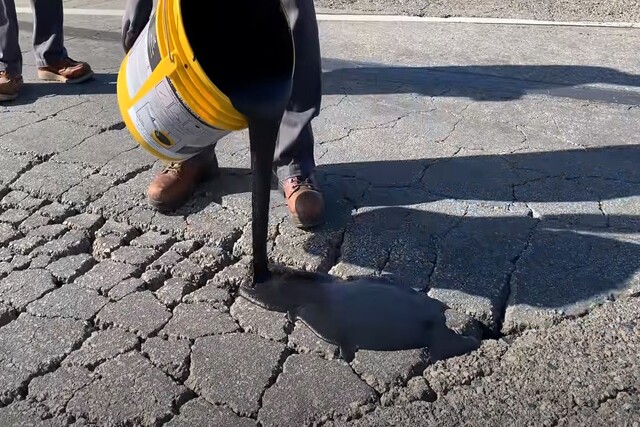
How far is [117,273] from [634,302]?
1.68 m

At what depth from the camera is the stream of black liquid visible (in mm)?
2168

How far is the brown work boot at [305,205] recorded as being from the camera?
2.72 meters

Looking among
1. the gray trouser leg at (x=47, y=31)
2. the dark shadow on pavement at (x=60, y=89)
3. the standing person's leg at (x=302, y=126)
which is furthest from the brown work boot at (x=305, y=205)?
the gray trouser leg at (x=47, y=31)

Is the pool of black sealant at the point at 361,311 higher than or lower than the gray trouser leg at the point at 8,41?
higher

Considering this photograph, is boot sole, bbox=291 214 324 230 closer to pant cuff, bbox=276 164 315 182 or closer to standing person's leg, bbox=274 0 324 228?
standing person's leg, bbox=274 0 324 228

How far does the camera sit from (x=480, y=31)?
5.22m

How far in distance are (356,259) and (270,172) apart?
0.48 meters

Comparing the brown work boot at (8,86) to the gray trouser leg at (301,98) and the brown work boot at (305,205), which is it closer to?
the gray trouser leg at (301,98)

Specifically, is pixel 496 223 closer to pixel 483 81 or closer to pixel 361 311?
pixel 361 311

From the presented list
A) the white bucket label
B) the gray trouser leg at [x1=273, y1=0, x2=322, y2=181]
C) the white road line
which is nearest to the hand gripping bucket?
the white bucket label

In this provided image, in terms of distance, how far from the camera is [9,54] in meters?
4.07

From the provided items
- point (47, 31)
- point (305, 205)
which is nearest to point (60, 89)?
point (47, 31)

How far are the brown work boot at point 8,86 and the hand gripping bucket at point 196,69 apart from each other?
6.42 feet

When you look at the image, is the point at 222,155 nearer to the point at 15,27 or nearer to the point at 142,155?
the point at 142,155
